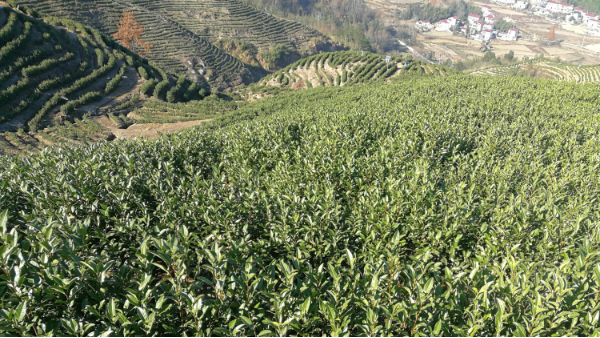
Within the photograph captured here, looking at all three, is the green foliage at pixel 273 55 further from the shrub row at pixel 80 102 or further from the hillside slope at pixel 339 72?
the shrub row at pixel 80 102

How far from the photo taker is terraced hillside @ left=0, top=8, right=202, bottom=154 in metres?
25.3

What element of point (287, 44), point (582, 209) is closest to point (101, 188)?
point (582, 209)

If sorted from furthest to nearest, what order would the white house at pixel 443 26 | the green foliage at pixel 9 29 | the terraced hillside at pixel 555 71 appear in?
the white house at pixel 443 26, the terraced hillside at pixel 555 71, the green foliage at pixel 9 29

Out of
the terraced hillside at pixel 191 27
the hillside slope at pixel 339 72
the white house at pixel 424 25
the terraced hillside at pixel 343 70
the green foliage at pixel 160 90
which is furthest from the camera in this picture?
the white house at pixel 424 25

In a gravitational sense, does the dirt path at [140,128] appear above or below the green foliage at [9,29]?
below

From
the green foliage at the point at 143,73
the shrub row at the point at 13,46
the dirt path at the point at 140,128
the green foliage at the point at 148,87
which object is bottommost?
the dirt path at the point at 140,128

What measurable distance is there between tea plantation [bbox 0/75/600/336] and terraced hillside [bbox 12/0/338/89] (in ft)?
218

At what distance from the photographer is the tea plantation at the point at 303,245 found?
9.39ft

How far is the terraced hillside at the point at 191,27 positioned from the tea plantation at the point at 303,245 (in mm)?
66313

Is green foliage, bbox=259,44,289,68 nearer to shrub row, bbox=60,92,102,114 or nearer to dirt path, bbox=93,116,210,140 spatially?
shrub row, bbox=60,92,102,114

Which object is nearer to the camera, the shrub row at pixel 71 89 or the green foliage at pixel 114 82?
the shrub row at pixel 71 89

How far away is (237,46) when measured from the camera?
290ft

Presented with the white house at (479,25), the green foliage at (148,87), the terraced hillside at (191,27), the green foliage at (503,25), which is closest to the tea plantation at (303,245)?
the green foliage at (148,87)

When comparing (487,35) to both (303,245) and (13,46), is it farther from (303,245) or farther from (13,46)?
(303,245)
